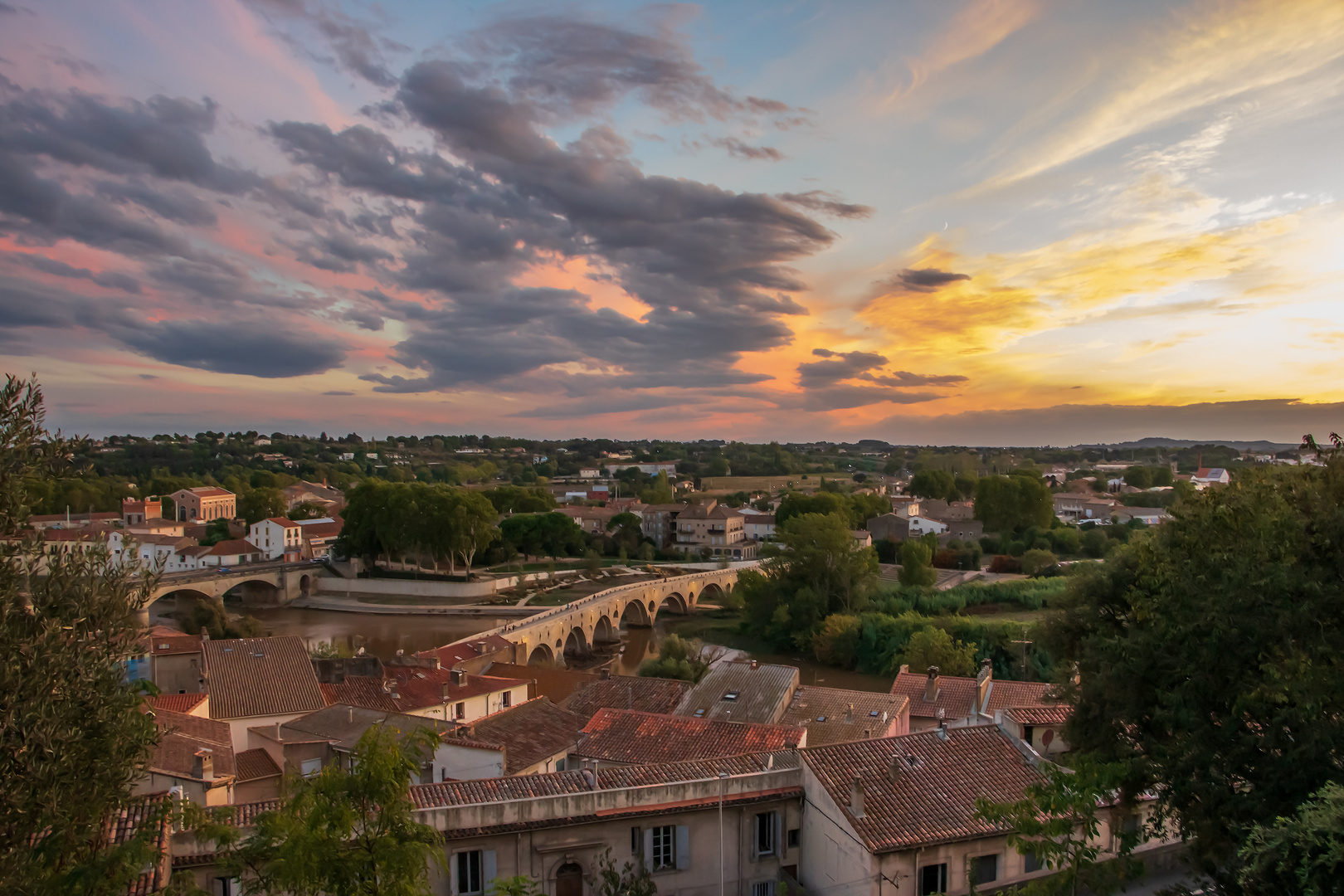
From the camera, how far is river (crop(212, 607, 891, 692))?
43344 mm

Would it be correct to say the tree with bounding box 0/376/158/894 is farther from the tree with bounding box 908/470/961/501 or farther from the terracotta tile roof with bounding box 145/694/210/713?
the tree with bounding box 908/470/961/501

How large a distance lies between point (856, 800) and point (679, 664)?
73.8ft

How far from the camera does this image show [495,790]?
12.4m

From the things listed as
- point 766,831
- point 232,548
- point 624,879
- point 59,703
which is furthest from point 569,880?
point 232,548

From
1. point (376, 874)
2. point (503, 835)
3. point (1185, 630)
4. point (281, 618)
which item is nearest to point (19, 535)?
point (376, 874)

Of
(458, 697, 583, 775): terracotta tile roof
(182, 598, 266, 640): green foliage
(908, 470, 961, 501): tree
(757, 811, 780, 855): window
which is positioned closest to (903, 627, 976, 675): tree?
(458, 697, 583, 775): terracotta tile roof

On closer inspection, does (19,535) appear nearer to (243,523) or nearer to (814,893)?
(814,893)

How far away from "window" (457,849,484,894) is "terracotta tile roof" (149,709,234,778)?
5.33 meters

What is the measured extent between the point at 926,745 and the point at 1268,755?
211 inches

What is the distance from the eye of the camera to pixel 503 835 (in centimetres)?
1116

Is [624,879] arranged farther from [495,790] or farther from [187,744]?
[187,744]

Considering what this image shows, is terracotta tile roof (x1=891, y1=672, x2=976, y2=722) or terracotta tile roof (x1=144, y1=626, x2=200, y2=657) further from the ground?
terracotta tile roof (x1=144, y1=626, x2=200, y2=657)

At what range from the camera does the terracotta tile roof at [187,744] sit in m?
14.4

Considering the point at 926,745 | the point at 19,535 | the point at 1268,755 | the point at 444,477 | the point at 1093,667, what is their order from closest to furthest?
the point at 19,535 → the point at 1268,755 → the point at 1093,667 → the point at 926,745 → the point at 444,477
